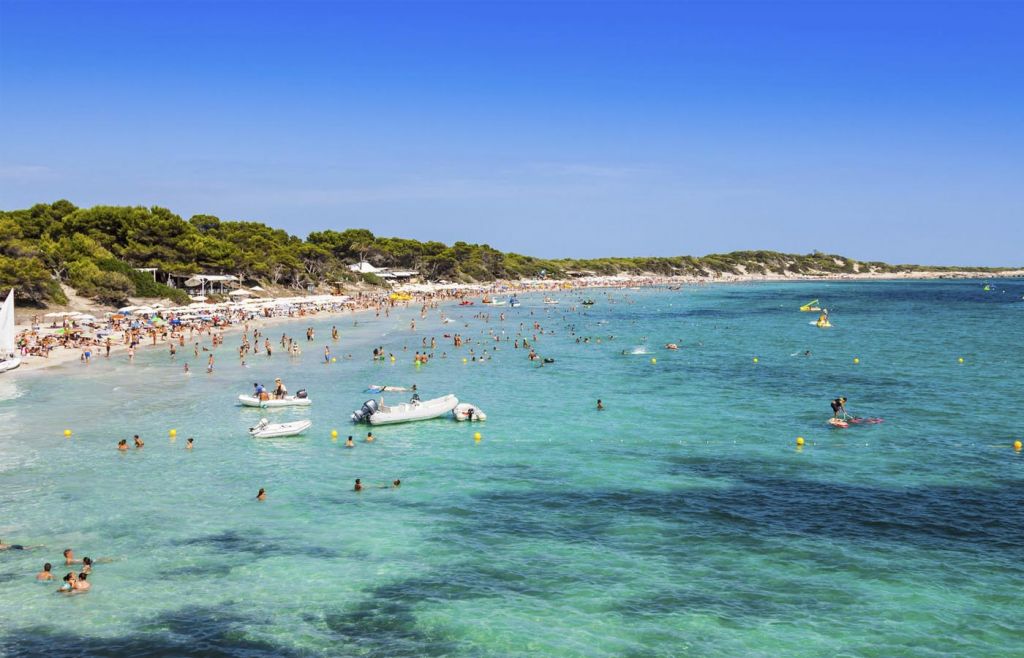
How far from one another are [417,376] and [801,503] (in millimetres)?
30193

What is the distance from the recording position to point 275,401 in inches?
1499

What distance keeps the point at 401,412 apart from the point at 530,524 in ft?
47.2

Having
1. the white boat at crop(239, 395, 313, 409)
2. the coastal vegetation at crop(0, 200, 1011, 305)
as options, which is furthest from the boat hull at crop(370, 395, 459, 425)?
the coastal vegetation at crop(0, 200, 1011, 305)

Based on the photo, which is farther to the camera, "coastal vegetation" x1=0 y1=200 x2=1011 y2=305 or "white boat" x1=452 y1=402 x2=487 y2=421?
"coastal vegetation" x1=0 y1=200 x2=1011 y2=305

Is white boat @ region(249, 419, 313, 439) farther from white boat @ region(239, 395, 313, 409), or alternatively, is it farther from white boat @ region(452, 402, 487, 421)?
white boat @ region(452, 402, 487, 421)

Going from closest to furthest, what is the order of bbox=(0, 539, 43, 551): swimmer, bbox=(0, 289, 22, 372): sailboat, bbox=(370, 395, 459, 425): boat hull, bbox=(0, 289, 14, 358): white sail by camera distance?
bbox=(0, 539, 43, 551): swimmer
bbox=(370, 395, 459, 425): boat hull
bbox=(0, 289, 22, 372): sailboat
bbox=(0, 289, 14, 358): white sail

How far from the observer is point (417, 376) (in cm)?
4956

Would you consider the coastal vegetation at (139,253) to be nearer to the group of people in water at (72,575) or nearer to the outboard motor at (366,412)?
the outboard motor at (366,412)

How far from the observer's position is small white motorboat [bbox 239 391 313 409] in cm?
3788

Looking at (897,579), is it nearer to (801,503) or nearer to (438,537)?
(801,503)

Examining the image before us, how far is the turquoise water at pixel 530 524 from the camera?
15836 mm

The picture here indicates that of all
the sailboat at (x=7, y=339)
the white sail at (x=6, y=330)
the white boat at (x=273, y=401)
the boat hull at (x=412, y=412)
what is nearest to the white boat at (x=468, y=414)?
the boat hull at (x=412, y=412)

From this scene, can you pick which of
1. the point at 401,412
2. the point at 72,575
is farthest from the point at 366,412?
the point at 72,575

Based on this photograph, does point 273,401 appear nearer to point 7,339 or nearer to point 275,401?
point 275,401
